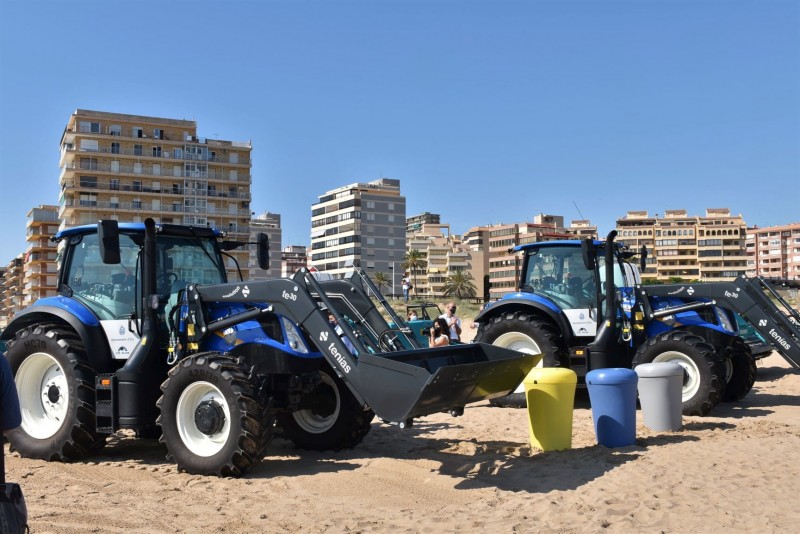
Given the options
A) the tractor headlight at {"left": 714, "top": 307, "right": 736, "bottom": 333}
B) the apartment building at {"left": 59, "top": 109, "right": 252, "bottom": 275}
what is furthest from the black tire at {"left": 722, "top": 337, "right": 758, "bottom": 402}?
the apartment building at {"left": 59, "top": 109, "right": 252, "bottom": 275}

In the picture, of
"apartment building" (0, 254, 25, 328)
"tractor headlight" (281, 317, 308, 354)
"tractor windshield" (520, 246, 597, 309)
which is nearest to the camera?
"tractor headlight" (281, 317, 308, 354)

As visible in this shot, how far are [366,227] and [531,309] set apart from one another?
367 ft

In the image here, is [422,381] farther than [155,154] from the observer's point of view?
No

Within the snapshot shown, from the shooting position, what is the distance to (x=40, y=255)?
10025 centimetres

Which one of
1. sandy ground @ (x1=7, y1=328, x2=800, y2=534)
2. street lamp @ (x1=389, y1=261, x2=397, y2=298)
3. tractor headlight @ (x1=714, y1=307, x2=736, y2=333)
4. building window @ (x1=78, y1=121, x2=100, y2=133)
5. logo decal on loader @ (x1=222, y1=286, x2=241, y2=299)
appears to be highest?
building window @ (x1=78, y1=121, x2=100, y2=133)

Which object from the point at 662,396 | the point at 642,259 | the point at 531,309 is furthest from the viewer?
the point at 642,259

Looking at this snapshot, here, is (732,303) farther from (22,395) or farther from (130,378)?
(22,395)

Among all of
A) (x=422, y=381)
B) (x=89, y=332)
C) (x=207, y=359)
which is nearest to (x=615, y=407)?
(x=422, y=381)

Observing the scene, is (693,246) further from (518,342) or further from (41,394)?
(41,394)

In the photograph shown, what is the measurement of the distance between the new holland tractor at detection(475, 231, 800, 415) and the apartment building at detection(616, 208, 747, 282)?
11919 cm

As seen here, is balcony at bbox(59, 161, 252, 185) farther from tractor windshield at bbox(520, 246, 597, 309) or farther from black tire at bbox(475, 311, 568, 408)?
black tire at bbox(475, 311, 568, 408)

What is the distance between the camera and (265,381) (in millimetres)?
7582

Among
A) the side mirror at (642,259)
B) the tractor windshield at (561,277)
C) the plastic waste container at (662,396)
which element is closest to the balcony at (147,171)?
the tractor windshield at (561,277)

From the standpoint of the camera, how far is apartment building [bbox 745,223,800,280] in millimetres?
142375
